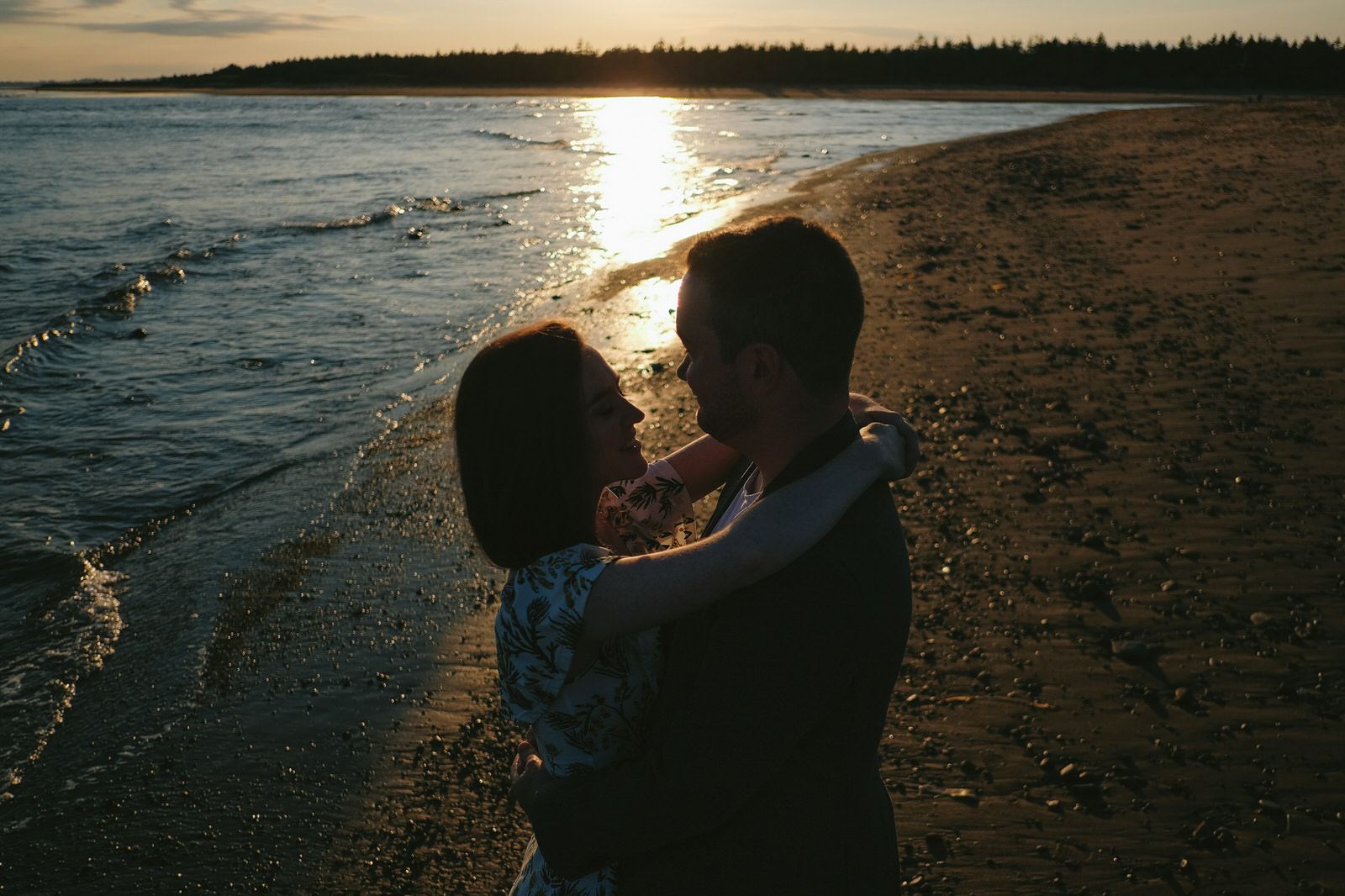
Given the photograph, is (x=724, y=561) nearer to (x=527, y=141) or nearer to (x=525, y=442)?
(x=525, y=442)

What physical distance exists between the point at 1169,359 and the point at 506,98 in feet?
271

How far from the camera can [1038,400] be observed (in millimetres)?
8148

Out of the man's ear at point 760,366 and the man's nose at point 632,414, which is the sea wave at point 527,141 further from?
the man's ear at point 760,366

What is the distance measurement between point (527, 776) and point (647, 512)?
2.59ft

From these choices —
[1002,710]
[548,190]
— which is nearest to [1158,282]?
[1002,710]

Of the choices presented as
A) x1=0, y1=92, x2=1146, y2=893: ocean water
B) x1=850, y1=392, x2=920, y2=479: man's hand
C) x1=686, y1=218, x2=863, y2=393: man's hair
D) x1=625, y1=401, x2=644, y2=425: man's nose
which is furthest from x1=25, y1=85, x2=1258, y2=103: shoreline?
x1=625, y1=401, x2=644, y2=425: man's nose

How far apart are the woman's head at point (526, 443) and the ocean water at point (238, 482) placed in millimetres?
3089

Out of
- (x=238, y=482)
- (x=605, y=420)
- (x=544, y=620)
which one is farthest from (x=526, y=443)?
(x=238, y=482)

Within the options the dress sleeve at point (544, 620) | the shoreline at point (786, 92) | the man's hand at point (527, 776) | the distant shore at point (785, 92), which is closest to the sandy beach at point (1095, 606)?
the man's hand at point (527, 776)

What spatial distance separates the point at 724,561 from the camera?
5.35 ft

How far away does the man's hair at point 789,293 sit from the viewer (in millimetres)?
1802

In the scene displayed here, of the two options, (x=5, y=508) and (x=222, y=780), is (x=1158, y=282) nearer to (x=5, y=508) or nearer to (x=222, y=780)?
(x=222, y=780)

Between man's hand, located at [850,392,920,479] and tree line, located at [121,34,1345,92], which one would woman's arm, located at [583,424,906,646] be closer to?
man's hand, located at [850,392,920,479]

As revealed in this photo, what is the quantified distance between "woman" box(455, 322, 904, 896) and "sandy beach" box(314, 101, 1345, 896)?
2.41 meters
